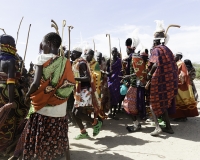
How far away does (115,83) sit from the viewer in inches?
267

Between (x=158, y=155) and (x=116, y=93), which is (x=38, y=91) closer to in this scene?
(x=158, y=155)

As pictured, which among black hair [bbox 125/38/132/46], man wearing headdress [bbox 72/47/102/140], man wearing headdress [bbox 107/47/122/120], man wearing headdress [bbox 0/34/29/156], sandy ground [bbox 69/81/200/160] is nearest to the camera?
man wearing headdress [bbox 0/34/29/156]

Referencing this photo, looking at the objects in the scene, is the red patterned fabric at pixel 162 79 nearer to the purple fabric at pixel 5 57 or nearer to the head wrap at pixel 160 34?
the head wrap at pixel 160 34

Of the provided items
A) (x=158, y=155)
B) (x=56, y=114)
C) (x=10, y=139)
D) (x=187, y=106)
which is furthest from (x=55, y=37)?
(x=187, y=106)

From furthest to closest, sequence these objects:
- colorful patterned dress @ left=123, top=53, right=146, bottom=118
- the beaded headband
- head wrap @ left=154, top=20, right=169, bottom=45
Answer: colorful patterned dress @ left=123, top=53, right=146, bottom=118, head wrap @ left=154, top=20, right=169, bottom=45, the beaded headband

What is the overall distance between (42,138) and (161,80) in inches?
117

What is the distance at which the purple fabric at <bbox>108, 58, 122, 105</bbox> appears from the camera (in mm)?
6691

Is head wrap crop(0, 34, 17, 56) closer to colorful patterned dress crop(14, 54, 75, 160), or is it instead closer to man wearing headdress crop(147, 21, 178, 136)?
colorful patterned dress crop(14, 54, 75, 160)

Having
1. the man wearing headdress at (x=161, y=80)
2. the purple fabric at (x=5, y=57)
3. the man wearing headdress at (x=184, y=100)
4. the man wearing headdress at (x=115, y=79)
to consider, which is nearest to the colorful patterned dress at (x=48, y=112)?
the purple fabric at (x=5, y=57)

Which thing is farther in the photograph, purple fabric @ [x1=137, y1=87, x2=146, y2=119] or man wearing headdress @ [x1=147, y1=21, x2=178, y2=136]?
purple fabric @ [x1=137, y1=87, x2=146, y2=119]

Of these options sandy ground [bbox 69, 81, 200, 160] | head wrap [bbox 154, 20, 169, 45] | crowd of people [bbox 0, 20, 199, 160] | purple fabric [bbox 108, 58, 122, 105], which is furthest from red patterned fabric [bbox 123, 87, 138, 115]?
head wrap [bbox 154, 20, 169, 45]

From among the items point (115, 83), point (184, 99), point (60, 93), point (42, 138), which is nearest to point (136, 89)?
point (115, 83)

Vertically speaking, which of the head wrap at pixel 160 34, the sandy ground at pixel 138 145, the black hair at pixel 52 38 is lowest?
the sandy ground at pixel 138 145

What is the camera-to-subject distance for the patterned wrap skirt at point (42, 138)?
3.17m
